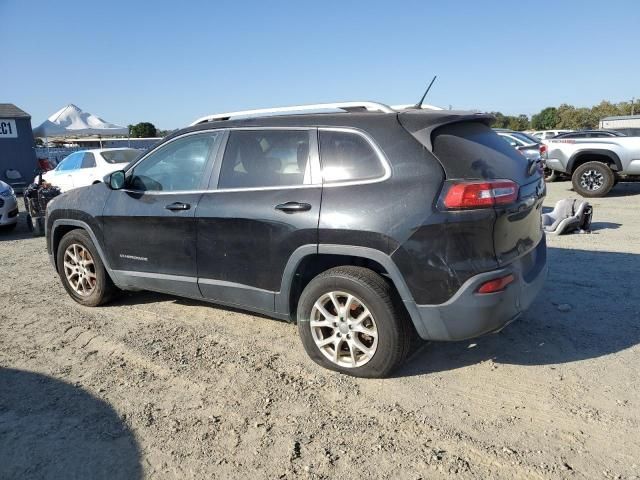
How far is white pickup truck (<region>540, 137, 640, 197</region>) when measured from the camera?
11430 millimetres

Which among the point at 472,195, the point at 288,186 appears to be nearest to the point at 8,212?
the point at 288,186

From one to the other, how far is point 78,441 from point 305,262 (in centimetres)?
172

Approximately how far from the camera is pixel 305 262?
11.6ft

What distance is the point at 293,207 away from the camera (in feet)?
11.5

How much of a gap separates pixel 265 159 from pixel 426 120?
1.22 meters

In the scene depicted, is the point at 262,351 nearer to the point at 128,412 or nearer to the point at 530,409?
the point at 128,412

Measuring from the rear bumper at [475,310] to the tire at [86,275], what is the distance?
3195mm

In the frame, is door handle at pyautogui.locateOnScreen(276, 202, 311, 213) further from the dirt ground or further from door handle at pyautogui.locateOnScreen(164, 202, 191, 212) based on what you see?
the dirt ground

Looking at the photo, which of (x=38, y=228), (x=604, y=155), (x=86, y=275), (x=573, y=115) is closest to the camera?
Answer: (x=86, y=275)

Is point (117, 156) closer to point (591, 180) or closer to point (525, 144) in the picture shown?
point (525, 144)

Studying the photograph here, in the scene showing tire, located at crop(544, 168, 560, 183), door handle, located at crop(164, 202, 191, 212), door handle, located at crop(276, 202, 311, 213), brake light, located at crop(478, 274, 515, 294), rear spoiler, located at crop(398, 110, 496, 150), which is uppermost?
rear spoiler, located at crop(398, 110, 496, 150)

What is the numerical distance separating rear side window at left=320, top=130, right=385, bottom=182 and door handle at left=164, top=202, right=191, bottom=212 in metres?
1.25

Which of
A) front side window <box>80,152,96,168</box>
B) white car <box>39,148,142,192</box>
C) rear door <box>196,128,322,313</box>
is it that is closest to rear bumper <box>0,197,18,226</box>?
white car <box>39,148,142,192</box>

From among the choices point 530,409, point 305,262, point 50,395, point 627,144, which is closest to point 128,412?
point 50,395
